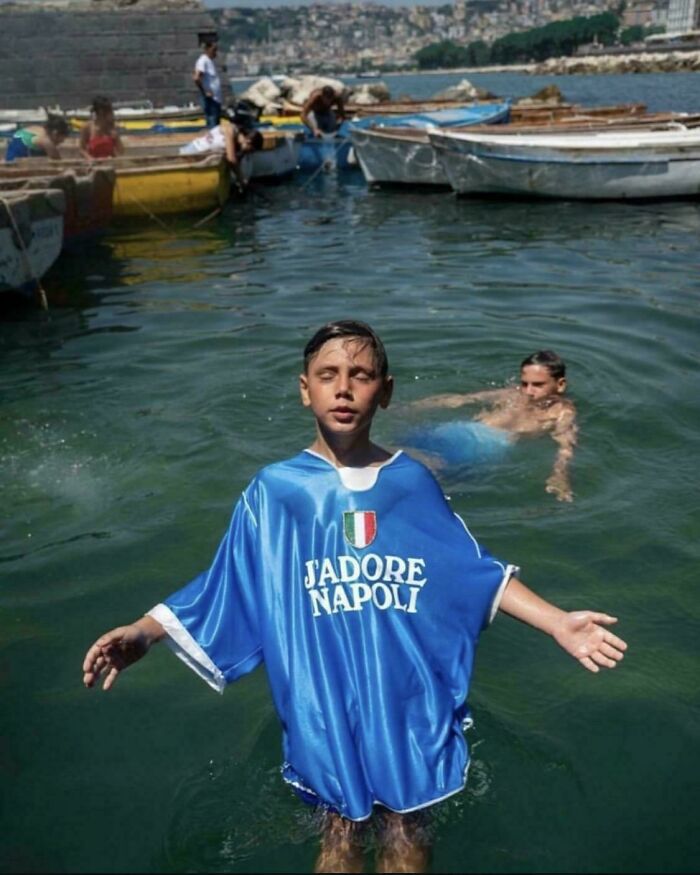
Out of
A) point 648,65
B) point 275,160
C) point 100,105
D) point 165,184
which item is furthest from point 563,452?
point 648,65

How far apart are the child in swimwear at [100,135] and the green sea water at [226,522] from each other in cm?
416

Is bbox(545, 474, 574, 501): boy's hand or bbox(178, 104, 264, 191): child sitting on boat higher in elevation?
bbox(178, 104, 264, 191): child sitting on boat

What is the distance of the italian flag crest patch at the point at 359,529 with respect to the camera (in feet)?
9.46

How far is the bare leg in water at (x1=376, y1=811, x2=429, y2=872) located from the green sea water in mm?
253

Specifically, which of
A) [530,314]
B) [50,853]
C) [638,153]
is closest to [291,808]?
[50,853]

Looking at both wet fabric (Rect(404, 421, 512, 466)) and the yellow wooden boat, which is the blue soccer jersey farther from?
the yellow wooden boat

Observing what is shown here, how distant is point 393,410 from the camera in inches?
293

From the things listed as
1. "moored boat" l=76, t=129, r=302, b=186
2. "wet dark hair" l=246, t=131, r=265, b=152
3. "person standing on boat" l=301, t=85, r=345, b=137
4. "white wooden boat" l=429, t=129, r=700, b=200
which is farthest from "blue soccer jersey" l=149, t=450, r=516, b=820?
"person standing on boat" l=301, t=85, r=345, b=137

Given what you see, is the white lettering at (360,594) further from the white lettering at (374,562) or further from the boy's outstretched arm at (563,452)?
the boy's outstretched arm at (563,452)

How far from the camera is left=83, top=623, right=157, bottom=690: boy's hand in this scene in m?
2.83

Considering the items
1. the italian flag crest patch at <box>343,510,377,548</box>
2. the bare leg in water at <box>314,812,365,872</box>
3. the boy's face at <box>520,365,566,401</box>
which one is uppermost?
the italian flag crest patch at <box>343,510,377,548</box>

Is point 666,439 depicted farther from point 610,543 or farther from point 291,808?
point 291,808

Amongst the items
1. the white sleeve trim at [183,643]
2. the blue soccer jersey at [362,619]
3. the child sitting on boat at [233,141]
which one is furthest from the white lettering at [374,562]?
the child sitting on boat at [233,141]

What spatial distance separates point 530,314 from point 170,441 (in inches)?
198
